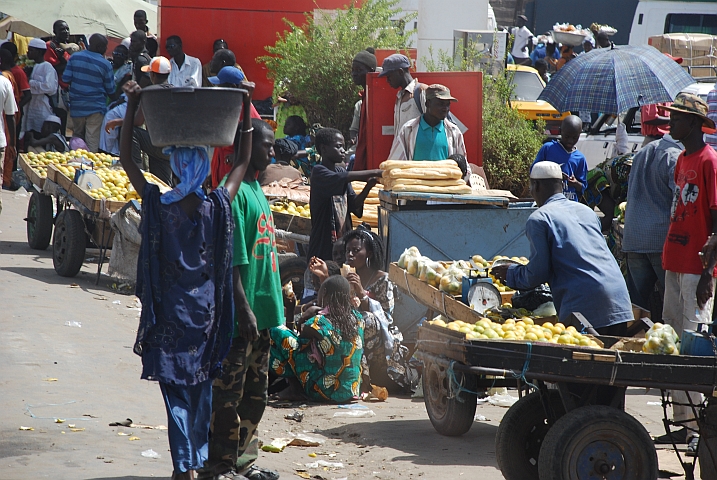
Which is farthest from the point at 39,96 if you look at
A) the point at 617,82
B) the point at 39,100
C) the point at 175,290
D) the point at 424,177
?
the point at 175,290

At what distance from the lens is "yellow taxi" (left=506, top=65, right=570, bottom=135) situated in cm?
1830

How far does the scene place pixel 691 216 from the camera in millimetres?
5793

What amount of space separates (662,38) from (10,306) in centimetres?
1404

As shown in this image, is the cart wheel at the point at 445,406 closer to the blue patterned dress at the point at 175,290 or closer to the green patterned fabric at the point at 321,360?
the green patterned fabric at the point at 321,360

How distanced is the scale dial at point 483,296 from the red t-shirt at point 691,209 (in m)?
1.13

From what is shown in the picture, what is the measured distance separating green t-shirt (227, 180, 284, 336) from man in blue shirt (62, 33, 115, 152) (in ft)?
39.5

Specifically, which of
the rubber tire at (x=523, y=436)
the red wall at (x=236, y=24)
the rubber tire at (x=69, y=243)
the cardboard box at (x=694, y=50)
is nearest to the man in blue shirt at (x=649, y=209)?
the rubber tire at (x=523, y=436)

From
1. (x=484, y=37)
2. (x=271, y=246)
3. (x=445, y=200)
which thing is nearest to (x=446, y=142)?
(x=445, y=200)

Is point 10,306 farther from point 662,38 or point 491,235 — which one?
point 662,38

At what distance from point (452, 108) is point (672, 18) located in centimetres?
1211

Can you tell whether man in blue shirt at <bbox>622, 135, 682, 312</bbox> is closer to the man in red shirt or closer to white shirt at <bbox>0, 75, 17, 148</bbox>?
the man in red shirt

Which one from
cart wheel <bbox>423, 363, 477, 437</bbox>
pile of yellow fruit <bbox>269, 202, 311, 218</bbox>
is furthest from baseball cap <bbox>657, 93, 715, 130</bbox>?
pile of yellow fruit <bbox>269, 202, 311, 218</bbox>

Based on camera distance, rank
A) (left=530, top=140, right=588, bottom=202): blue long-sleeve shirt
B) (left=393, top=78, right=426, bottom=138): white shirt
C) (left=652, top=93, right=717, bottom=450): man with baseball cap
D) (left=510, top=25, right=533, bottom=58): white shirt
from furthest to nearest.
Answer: (left=510, top=25, right=533, bottom=58): white shirt → (left=393, top=78, right=426, bottom=138): white shirt → (left=530, top=140, right=588, bottom=202): blue long-sleeve shirt → (left=652, top=93, right=717, bottom=450): man with baseball cap

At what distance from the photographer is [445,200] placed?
7.96 meters
